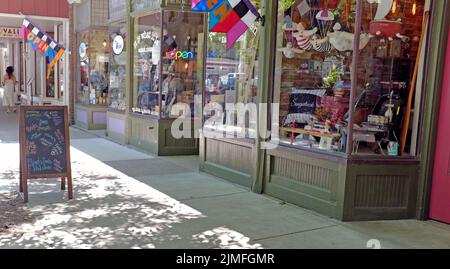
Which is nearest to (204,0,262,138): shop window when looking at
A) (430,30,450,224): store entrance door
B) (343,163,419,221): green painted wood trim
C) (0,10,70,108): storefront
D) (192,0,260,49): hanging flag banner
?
(192,0,260,49): hanging flag banner

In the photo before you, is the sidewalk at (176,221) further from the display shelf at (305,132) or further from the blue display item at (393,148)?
the display shelf at (305,132)

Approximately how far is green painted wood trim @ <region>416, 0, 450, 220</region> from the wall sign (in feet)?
23.6

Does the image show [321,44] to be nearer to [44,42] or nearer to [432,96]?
[432,96]

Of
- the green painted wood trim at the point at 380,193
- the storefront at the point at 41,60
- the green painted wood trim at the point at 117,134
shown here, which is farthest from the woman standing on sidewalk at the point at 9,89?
the green painted wood trim at the point at 380,193

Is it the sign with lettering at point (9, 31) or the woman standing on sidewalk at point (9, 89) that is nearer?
the woman standing on sidewalk at point (9, 89)

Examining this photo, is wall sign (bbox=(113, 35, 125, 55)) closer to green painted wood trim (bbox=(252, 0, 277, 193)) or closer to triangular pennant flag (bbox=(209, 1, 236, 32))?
triangular pennant flag (bbox=(209, 1, 236, 32))

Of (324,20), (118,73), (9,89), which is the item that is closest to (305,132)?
(324,20)

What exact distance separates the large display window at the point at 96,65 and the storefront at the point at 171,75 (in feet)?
10.7

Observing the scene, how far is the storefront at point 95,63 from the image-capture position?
1243 cm

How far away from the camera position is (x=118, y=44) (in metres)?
10.8

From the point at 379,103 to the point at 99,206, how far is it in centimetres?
351

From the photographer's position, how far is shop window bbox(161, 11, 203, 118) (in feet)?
30.1

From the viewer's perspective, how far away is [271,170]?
616 cm

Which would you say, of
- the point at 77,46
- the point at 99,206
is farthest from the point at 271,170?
the point at 77,46
